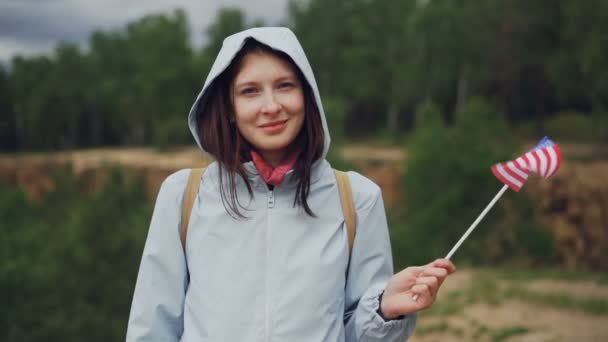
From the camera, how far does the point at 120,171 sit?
2375 centimetres

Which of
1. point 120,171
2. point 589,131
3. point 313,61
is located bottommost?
point 120,171

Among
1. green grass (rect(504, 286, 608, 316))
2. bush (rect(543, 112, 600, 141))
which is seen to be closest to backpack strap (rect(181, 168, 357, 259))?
green grass (rect(504, 286, 608, 316))

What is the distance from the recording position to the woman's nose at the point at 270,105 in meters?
1.62

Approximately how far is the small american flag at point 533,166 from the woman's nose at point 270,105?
579mm

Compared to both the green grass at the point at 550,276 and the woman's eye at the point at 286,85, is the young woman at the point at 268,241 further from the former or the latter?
the green grass at the point at 550,276

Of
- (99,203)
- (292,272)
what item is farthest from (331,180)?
(99,203)

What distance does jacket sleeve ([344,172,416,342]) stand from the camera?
5.18 feet

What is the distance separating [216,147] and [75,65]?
3485 centimetres

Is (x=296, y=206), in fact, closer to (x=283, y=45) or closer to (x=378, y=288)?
(x=378, y=288)

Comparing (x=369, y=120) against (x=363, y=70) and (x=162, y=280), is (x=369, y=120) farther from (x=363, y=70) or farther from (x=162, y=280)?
(x=162, y=280)

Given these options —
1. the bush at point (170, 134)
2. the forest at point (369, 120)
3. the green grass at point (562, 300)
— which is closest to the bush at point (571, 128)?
the forest at point (369, 120)

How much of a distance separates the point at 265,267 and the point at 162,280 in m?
0.25

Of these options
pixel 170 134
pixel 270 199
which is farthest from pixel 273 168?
pixel 170 134

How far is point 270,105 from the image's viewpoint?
162 cm
